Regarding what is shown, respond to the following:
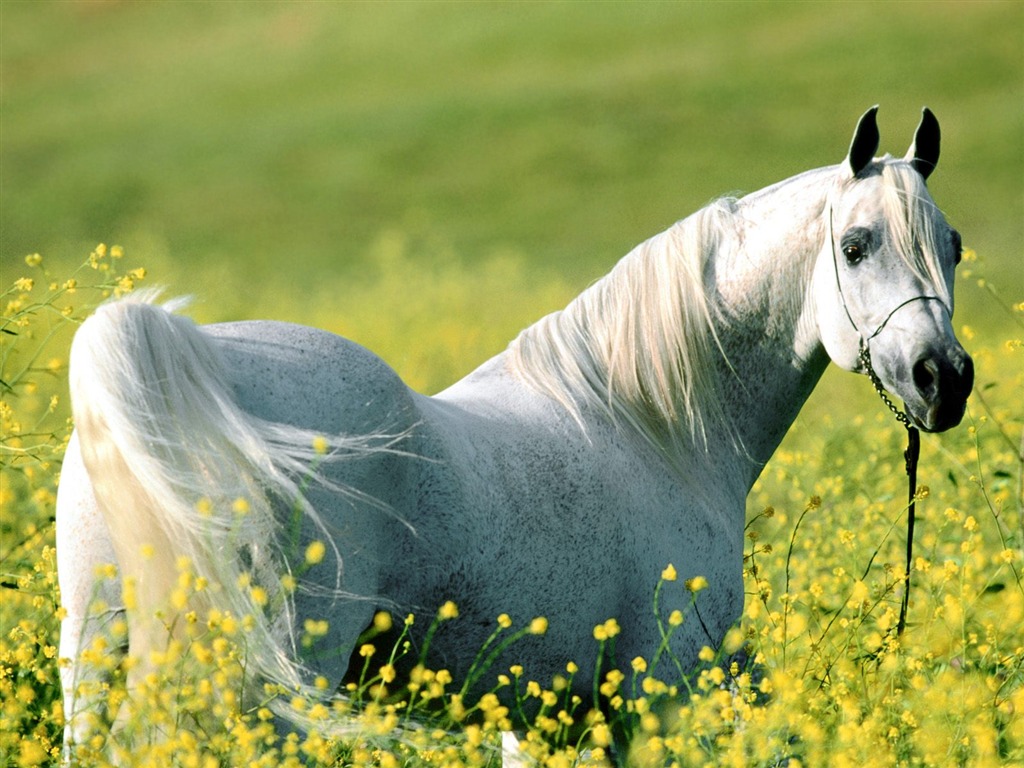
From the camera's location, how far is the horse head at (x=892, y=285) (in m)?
3.56

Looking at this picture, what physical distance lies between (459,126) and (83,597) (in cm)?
2669

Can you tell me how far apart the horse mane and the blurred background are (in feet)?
41.1

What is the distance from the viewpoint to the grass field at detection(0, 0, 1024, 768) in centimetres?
1374

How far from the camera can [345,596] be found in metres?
3.09

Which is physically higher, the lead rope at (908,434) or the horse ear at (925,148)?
the horse ear at (925,148)

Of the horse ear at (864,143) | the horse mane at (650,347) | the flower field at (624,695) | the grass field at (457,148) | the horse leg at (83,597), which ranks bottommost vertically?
the flower field at (624,695)

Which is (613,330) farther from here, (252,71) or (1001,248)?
(252,71)

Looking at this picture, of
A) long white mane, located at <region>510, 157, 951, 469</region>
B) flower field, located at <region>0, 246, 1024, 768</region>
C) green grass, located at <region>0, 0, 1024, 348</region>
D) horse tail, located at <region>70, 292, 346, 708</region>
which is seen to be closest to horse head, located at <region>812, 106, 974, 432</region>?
long white mane, located at <region>510, 157, 951, 469</region>

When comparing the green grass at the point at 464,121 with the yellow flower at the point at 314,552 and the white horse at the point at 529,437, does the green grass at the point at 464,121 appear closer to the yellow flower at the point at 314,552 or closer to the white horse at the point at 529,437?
the white horse at the point at 529,437

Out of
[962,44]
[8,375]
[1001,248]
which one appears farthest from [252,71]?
[8,375]

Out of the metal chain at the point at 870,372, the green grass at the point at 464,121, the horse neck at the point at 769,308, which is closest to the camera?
the metal chain at the point at 870,372

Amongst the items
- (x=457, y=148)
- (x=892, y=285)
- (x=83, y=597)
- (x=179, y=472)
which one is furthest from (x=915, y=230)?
(x=457, y=148)

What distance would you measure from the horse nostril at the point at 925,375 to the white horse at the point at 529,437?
1 centimetres

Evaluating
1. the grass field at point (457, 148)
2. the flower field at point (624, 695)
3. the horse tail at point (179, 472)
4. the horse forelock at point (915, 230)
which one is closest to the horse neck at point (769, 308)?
the horse forelock at point (915, 230)
